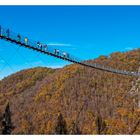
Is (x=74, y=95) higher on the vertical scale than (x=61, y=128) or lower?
higher

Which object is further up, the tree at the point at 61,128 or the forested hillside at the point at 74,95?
the forested hillside at the point at 74,95

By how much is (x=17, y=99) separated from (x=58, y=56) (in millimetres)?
57721

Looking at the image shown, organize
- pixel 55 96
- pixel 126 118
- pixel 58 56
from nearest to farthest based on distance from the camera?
1. pixel 58 56
2. pixel 126 118
3. pixel 55 96

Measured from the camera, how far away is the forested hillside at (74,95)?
193 ft

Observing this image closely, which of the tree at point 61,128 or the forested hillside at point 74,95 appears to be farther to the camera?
the forested hillside at point 74,95

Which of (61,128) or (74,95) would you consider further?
(74,95)

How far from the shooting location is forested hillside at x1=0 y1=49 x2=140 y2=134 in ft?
193

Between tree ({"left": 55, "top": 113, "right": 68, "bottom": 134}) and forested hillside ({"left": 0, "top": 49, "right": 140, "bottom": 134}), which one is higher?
forested hillside ({"left": 0, "top": 49, "right": 140, "bottom": 134})

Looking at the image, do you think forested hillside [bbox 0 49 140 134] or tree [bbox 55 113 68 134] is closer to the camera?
tree [bbox 55 113 68 134]

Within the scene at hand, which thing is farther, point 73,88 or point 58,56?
point 73,88

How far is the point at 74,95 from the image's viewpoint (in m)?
71.9

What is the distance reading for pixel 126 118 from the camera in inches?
2104
